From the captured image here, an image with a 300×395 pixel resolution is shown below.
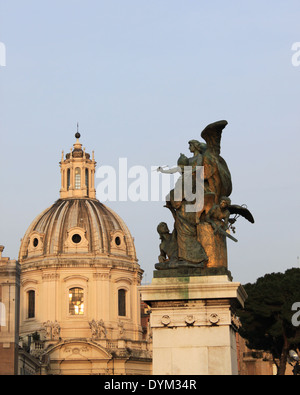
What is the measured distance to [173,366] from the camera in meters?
14.3

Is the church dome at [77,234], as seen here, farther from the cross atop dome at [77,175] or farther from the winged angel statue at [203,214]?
the winged angel statue at [203,214]

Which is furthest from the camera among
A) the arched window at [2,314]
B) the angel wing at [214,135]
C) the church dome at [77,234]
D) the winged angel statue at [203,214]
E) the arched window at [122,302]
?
the arched window at [122,302]

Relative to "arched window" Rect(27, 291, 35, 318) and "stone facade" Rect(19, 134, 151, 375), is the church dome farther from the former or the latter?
"arched window" Rect(27, 291, 35, 318)

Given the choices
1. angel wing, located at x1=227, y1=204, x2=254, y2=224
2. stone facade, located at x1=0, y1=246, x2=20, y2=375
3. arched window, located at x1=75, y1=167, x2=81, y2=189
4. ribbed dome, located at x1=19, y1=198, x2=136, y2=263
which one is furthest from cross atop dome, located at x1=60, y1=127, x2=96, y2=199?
angel wing, located at x1=227, y1=204, x2=254, y2=224

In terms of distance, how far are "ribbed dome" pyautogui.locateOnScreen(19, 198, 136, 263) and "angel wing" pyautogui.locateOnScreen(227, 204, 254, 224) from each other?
90860 millimetres

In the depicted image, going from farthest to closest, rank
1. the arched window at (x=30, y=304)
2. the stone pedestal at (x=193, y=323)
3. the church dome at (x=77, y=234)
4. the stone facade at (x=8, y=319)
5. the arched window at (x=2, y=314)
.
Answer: the church dome at (x=77, y=234), the arched window at (x=30, y=304), the stone facade at (x=8, y=319), the arched window at (x=2, y=314), the stone pedestal at (x=193, y=323)

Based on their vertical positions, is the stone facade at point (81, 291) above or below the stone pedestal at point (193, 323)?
above

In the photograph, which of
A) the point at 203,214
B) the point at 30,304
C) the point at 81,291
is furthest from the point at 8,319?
the point at 203,214

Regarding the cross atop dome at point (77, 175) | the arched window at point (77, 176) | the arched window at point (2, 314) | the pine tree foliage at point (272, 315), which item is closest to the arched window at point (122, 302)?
the cross atop dome at point (77, 175)

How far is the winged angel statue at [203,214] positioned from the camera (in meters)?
14.9

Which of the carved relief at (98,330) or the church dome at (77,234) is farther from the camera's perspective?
the church dome at (77,234)

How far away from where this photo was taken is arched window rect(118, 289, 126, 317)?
10781 cm
